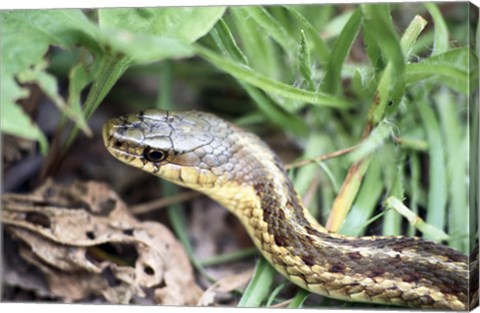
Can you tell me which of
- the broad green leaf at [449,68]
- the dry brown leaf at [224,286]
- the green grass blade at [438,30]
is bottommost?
the dry brown leaf at [224,286]

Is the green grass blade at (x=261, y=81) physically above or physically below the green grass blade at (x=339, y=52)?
below

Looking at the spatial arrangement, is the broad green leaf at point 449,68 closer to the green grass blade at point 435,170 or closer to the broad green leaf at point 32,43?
the green grass blade at point 435,170

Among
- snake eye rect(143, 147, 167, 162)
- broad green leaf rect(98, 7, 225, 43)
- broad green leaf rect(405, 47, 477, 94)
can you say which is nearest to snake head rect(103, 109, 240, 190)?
snake eye rect(143, 147, 167, 162)

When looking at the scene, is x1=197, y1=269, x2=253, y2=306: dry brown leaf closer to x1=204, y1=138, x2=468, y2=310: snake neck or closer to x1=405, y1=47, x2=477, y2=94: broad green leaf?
x1=204, y1=138, x2=468, y2=310: snake neck

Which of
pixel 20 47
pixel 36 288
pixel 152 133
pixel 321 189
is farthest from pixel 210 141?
pixel 36 288

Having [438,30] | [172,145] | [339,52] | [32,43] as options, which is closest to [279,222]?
[172,145]

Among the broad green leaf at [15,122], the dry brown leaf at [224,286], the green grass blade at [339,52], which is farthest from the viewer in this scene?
the dry brown leaf at [224,286]

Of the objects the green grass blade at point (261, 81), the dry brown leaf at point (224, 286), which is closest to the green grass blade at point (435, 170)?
the green grass blade at point (261, 81)

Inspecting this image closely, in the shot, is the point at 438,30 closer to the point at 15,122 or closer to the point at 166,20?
the point at 166,20
